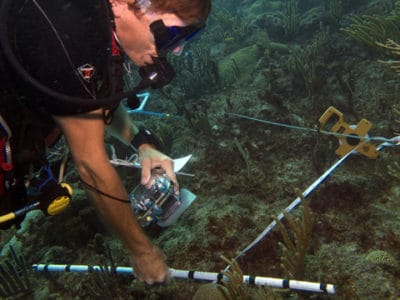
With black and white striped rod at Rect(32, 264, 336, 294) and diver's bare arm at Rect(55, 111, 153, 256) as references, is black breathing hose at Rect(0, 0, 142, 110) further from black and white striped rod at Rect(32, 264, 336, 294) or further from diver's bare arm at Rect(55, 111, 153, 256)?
black and white striped rod at Rect(32, 264, 336, 294)

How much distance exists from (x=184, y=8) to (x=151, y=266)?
5.71 ft

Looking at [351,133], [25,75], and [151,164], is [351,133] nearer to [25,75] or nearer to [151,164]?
[151,164]

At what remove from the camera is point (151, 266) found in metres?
2.19

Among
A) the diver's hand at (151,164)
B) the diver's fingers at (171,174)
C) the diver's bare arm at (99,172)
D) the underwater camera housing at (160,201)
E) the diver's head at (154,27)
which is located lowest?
the underwater camera housing at (160,201)

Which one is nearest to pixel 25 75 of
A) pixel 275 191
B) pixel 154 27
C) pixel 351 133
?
pixel 154 27

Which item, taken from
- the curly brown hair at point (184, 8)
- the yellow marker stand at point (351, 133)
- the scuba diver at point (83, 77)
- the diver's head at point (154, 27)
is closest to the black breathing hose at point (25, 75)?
the scuba diver at point (83, 77)

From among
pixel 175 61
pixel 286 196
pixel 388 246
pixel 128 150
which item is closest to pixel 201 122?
pixel 128 150

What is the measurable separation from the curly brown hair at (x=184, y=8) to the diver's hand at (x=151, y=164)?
1.26 meters

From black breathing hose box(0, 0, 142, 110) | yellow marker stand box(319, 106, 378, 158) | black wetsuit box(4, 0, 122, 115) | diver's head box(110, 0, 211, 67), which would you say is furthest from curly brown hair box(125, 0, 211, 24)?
yellow marker stand box(319, 106, 378, 158)

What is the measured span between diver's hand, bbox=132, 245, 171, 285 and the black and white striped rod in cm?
61

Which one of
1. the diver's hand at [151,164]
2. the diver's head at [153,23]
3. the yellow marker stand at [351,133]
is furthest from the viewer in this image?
the yellow marker stand at [351,133]

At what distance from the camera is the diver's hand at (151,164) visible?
2748mm

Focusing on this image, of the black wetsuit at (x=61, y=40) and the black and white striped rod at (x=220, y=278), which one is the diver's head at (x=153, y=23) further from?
the black and white striped rod at (x=220, y=278)

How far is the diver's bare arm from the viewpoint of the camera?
1.79 meters
